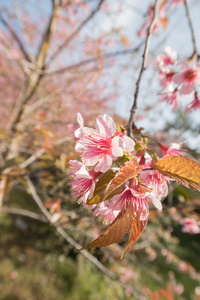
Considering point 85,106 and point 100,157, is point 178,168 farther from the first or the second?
point 85,106

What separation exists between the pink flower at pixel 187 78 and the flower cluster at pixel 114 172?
1.06ft

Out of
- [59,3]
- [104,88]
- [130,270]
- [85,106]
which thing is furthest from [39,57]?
[104,88]

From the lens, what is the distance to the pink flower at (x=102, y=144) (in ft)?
1.63

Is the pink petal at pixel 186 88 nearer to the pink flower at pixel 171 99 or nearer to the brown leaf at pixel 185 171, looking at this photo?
the pink flower at pixel 171 99

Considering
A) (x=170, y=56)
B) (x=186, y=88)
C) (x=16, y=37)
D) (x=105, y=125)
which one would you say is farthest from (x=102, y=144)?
(x=16, y=37)

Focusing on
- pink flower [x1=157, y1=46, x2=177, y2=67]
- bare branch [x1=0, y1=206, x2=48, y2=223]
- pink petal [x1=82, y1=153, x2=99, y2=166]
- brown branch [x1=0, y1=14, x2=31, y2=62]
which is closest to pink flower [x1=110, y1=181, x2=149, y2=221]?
pink petal [x1=82, y1=153, x2=99, y2=166]

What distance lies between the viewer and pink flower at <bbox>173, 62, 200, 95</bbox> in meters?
0.80

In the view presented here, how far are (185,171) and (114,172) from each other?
16cm

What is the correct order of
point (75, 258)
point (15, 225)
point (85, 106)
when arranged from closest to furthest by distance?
1. point (75, 258)
2. point (15, 225)
3. point (85, 106)

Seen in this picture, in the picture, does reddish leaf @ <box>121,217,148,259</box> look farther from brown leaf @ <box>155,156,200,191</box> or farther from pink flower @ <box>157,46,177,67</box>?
pink flower @ <box>157,46,177,67</box>

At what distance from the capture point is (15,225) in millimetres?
4809

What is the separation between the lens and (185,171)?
1.46 ft

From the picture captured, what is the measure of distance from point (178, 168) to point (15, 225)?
518 cm

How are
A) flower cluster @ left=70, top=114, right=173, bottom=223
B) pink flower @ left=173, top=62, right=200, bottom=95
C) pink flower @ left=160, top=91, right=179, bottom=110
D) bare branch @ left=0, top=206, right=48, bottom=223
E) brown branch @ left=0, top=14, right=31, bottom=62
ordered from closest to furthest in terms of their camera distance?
flower cluster @ left=70, top=114, right=173, bottom=223 < pink flower @ left=173, top=62, right=200, bottom=95 < pink flower @ left=160, top=91, right=179, bottom=110 < bare branch @ left=0, top=206, right=48, bottom=223 < brown branch @ left=0, top=14, right=31, bottom=62
